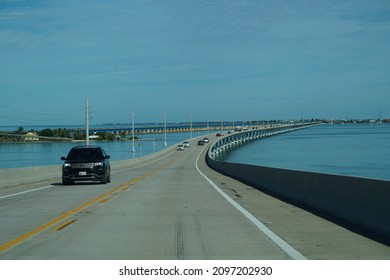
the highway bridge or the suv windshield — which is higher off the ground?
the suv windshield

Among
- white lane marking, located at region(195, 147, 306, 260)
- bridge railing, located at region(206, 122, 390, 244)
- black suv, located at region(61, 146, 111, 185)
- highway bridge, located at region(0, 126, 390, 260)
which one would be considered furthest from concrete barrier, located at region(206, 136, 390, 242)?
black suv, located at region(61, 146, 111, 185)

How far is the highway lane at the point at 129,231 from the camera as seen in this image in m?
9.27

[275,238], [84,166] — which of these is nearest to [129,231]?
[275,238]

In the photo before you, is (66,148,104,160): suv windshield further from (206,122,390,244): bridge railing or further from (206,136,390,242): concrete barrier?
(206,136,390,242): concrete barrier

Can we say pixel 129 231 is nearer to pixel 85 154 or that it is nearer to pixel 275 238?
pixel 275 238

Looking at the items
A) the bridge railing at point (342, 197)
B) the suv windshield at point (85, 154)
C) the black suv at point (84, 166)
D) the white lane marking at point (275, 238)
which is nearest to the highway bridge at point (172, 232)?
the white lane marking at point (275, 238)

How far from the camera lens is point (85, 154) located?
27641mm

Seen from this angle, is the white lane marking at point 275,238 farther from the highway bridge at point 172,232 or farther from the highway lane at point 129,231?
the highway lane at point 129,231

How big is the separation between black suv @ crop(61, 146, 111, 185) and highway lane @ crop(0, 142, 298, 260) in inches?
315

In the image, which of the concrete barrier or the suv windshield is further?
→ the suv windshield

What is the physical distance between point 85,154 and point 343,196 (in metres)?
16.5

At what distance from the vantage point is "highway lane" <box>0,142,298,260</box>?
365 inches
